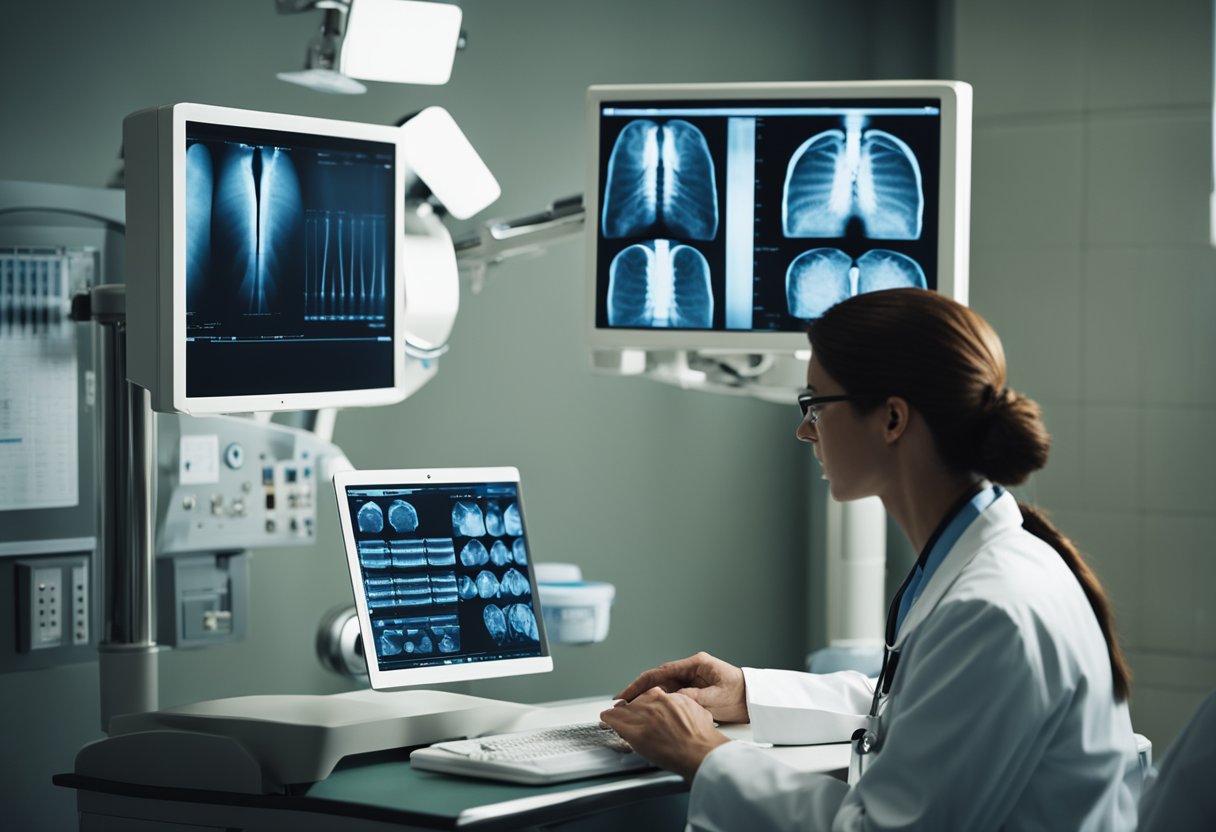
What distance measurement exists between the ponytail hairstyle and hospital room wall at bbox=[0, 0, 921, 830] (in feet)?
4.92

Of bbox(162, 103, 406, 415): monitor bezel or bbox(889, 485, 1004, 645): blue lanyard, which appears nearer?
bbox(889, 485, 1004, 645): blue lanyard

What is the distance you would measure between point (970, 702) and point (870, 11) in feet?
9.26

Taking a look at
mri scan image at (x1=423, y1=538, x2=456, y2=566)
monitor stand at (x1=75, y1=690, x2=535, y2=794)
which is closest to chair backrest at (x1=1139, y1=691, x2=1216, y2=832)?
monitor stand at (x1=75, y1=690, x2=535, y2=794)

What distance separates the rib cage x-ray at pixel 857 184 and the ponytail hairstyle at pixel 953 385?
0.70 meters

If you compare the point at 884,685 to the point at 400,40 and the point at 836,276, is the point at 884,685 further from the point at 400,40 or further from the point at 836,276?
the point at 400,40

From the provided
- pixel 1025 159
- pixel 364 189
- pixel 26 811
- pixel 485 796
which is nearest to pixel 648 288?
pixel 364 189

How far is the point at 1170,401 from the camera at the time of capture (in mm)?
3545

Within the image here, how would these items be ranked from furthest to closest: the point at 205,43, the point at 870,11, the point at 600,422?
the point at 870,11
the point at 600,422
the point at 205,43

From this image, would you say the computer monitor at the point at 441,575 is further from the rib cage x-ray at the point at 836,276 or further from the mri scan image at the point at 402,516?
the rib cage x-ray at the point at 836,276

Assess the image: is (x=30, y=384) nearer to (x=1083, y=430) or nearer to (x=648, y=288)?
(x=648, y=288)

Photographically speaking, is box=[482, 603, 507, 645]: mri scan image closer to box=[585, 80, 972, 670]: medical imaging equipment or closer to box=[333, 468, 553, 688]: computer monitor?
box=[333, 468, 553, 688]: computer monitor

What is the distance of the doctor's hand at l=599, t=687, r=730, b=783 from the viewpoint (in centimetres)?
175

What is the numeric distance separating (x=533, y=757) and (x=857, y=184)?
108 centimetres

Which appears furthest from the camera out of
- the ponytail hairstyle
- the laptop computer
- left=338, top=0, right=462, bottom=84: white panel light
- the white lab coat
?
left=338, top=0, right=462, bottom=84: white panel light
